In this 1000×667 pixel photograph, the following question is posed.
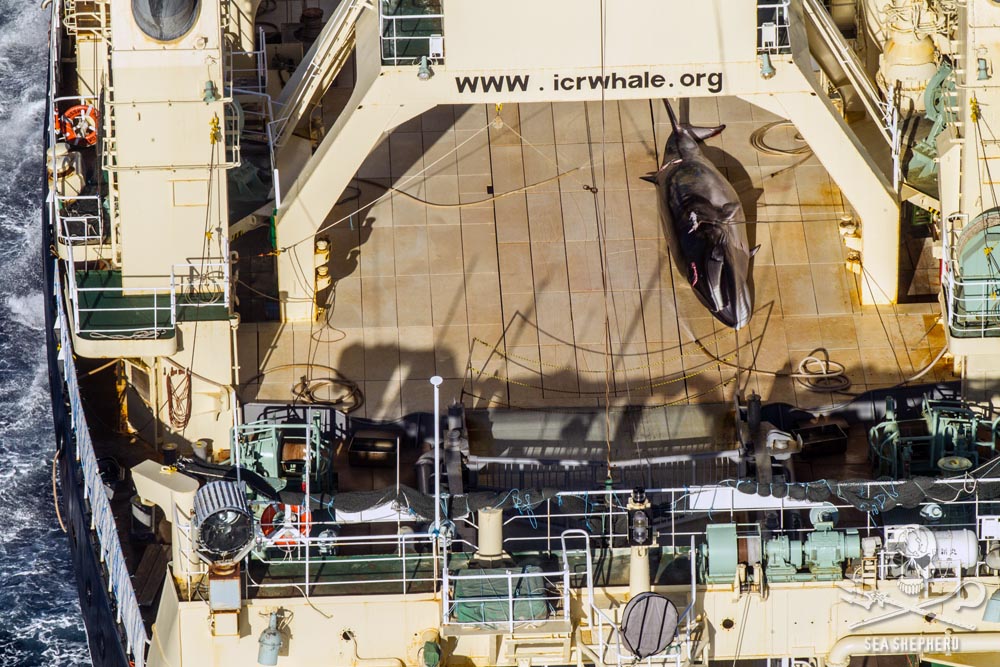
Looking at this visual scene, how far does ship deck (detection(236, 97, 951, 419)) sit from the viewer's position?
1490 inches

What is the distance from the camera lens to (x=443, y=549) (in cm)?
3225

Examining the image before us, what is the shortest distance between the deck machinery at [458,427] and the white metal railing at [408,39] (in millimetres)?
55

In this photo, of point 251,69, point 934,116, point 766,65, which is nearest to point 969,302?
point 934,116

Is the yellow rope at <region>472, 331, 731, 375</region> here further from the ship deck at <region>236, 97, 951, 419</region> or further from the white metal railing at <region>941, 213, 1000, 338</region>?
the white metal railing at <region>941, 213, 1000, 338</region>

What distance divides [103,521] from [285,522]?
11.7 ft

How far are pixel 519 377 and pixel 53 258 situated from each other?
8285mm

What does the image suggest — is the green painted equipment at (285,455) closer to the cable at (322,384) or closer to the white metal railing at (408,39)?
the cable at (322,384)

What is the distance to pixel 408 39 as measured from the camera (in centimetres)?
3684

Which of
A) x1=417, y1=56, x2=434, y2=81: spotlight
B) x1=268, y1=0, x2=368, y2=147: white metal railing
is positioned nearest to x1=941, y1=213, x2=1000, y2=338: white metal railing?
x1=417, y1=56, x2=434, y2=81: spotlight

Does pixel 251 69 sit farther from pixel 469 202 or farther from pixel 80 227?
pixel 469 202

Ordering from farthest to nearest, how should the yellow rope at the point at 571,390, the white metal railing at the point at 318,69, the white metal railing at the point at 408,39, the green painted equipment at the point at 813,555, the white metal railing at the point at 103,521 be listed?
the white metal railing at the point at 318,69 → the yellow rope at the point at 571,390 → the white metal railing at the point at 408,39 → the white metal railing at the point at 103,521 → the green painted equipment at the point at 813,555

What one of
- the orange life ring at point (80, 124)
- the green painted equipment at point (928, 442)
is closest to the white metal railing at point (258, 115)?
the orange life ring at point (80, 124)

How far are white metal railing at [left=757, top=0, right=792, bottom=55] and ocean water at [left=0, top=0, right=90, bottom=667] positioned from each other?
15082 mm

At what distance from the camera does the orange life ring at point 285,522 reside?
33.1 metres
